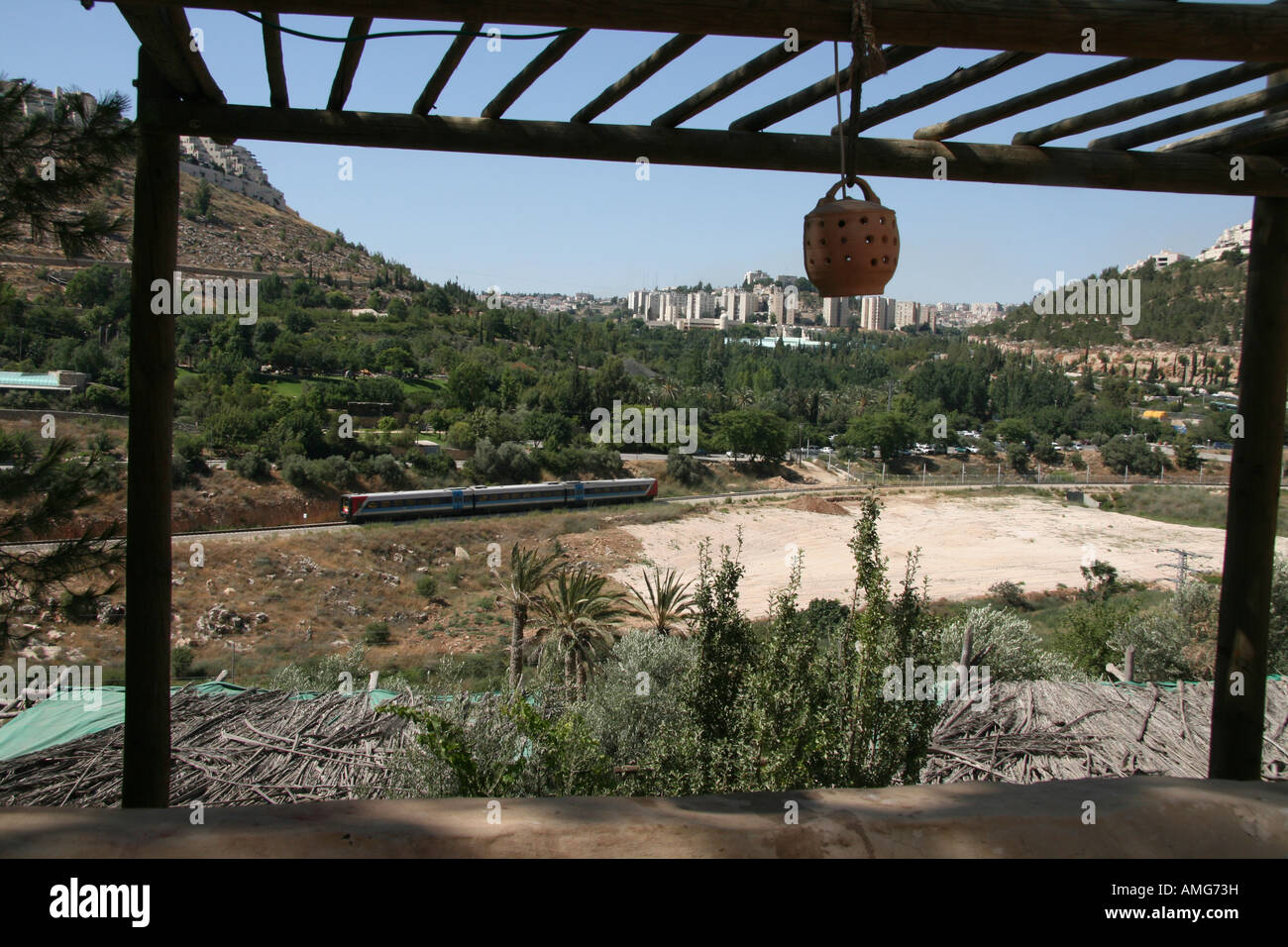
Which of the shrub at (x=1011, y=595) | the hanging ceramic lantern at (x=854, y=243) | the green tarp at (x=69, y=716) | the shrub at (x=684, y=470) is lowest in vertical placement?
the shrub at (x=1011, y=595)

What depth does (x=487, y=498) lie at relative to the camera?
33938mm

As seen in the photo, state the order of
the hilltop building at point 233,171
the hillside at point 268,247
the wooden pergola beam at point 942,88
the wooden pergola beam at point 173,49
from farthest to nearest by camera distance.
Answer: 1. the hilltop building at point 233,171
2. the hillside at point 268,247
3. the wooden pergola beam at point 942,88
4. the wooden pergola beam at point 173,49

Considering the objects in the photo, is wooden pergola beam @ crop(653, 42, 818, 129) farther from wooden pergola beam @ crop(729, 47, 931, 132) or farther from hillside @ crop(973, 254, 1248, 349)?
hillside @ crop(973, 254, 1248, 349)

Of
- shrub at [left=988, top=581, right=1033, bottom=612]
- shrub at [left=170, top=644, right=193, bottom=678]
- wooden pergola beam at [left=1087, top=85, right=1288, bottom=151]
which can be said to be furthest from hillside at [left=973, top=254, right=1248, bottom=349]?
wooden pergola beam at [left=1087, top=85, right=1288, bottom=151]

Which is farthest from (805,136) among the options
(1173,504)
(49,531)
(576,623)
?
(1173,504)

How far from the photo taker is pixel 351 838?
163cm

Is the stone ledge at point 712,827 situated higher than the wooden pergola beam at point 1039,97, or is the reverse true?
the wooden pergola beam at point 1039,97

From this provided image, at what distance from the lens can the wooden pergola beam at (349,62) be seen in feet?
8.91

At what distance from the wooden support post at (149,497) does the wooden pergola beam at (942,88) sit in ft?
7.69

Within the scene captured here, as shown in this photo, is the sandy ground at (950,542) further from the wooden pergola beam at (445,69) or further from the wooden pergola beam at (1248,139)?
the wooden pergola beam at (445,69)

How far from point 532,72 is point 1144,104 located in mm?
2121

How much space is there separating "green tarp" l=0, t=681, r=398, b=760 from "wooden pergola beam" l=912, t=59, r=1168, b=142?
4.69 meters

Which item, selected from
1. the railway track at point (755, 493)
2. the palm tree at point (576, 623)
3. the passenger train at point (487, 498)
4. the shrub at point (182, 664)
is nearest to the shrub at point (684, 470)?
the railway track at point (755, 493)
